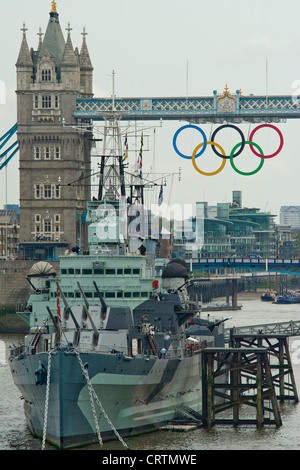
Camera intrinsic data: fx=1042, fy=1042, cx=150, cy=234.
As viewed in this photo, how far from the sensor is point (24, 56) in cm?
10781

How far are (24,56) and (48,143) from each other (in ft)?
30.5

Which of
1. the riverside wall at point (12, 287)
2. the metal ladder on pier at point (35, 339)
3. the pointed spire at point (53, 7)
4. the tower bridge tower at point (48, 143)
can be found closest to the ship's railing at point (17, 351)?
the metal ladder on pier at point (35, 339)

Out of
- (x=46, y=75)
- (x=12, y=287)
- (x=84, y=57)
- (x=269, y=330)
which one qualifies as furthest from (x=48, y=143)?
(x=269, y=330)

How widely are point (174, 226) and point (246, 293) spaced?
20724mm

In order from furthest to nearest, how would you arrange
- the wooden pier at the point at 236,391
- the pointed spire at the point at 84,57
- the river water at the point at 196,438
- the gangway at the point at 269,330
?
the pointed spire at the point at 84,57, the gangway at the point at 269,330, the wooden pier at the point at 236,391, the river water at the point at 196,438

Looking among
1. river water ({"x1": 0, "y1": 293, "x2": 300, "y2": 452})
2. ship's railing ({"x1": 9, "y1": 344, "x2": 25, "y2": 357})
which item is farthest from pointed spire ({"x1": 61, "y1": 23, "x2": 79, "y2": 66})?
ship's railing ({"x1": 9, "y1": 344, "x2": 25, "y2": 357})

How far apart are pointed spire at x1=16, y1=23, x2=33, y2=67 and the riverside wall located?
72.6 ft

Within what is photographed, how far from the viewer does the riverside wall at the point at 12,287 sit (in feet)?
311

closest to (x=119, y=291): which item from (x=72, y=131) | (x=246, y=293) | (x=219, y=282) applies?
(x=72, y=131)

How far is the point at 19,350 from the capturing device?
160ft

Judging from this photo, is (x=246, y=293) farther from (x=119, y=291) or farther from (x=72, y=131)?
(x=119, y=291)

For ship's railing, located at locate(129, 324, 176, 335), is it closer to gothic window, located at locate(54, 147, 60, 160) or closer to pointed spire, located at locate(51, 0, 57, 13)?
gothic window, located at locate(54, 147, 60, 160)

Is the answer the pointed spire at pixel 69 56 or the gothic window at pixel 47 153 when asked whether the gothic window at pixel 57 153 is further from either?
the pointed spire at pixel 69 56
